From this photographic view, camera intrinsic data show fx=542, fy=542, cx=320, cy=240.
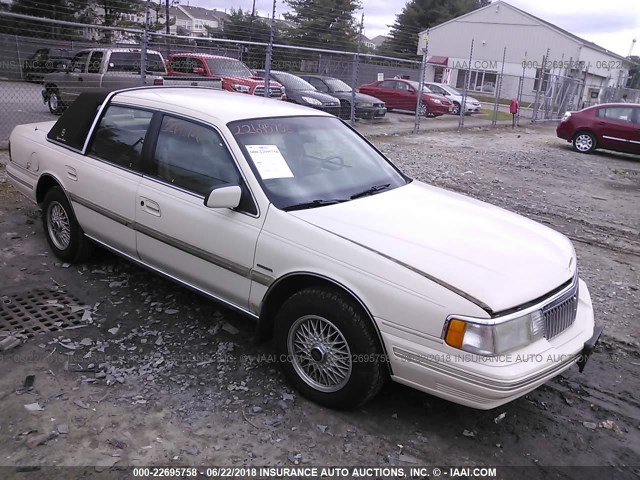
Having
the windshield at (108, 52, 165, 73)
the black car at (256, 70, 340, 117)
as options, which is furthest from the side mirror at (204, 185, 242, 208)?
the black car at (256, 70, 340, 117)

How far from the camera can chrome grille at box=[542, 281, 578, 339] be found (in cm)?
298

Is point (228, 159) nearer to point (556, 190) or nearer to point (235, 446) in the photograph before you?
point (235, 446)

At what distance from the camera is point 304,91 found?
15930 mm

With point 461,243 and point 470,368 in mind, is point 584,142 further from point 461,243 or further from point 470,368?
point 470,368

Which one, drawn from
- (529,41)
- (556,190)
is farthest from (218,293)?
(529,41)

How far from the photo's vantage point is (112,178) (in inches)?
167

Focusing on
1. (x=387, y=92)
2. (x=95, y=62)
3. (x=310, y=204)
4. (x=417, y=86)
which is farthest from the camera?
(x=387, y=92)

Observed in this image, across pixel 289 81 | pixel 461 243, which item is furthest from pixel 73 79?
pixel 461 243

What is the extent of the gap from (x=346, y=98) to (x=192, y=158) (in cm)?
1439

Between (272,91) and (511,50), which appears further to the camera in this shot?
(511,50)

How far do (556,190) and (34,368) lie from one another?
29.7ft

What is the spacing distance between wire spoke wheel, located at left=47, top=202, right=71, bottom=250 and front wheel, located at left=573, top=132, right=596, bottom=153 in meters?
14.8

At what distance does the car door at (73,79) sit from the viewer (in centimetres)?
1257

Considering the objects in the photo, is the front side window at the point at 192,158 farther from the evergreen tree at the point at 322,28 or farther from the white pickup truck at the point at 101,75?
the evergreen tree at the point at 322,28
